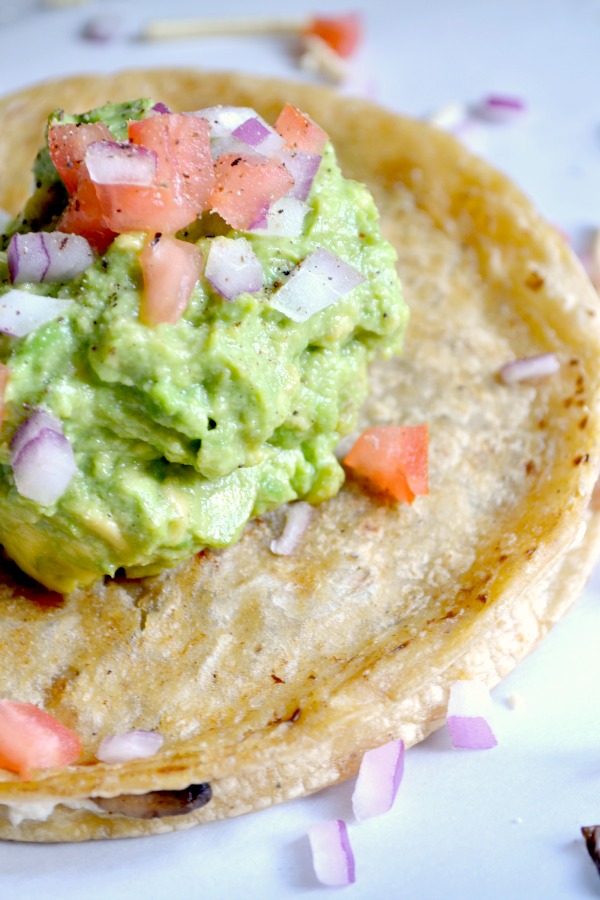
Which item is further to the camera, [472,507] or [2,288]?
[472,507]

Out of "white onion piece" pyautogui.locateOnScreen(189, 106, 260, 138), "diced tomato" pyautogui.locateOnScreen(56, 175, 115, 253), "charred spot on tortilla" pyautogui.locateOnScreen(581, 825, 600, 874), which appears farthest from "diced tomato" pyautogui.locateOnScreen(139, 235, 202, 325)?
"charred spot on tortilla" pyautogui.locateOnScreen(581, 825, 600, 874)

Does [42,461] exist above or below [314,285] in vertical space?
below

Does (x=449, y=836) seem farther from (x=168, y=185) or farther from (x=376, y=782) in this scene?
(x=168, y=185)

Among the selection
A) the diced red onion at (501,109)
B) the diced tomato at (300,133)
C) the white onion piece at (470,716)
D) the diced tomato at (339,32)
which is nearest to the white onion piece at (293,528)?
the white onion piece at (470,716)

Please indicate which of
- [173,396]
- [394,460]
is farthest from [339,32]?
[173,396]

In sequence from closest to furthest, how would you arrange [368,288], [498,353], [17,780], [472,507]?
[17,780] < [368,288] < [472,507] < [498,353]

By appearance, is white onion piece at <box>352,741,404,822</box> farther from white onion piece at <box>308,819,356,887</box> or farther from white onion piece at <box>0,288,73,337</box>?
white onion piece at <box>0,288,73,337</box>

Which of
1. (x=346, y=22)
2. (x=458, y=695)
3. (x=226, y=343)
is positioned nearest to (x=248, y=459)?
(x=226, y=343)

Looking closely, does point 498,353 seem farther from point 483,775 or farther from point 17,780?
point 17,780
